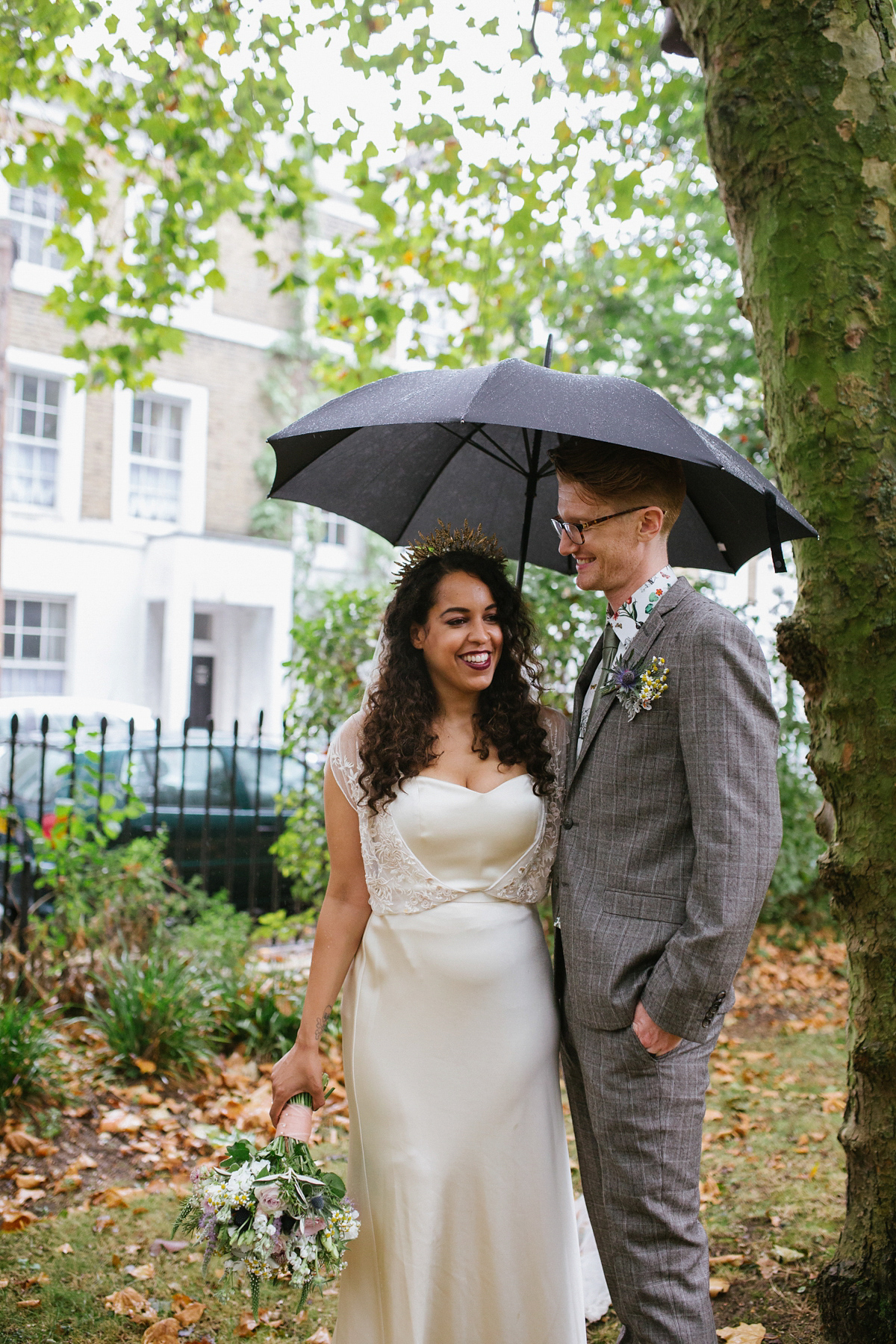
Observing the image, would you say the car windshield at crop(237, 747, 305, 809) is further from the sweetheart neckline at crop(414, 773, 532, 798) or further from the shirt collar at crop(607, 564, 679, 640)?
the shirt collar at crop(607, 564, 679, 640)

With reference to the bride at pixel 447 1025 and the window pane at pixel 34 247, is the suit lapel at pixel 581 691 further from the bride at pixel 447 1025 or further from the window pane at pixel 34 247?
the window pane at pixel 34 247

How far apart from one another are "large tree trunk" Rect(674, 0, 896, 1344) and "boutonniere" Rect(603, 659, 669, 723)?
598 mm

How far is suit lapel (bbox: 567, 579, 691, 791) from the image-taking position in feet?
7.77

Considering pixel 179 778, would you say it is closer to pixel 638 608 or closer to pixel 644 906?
pixel 638 608

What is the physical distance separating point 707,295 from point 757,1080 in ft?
22.6

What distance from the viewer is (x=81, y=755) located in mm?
7359

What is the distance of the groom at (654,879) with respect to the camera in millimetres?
2096

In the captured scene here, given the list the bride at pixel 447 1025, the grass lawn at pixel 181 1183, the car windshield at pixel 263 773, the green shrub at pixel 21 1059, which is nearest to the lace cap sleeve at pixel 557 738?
the bride at pixel 447 1025

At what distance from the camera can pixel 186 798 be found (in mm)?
8117

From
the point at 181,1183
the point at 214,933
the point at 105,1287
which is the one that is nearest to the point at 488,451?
the point at 105,1287

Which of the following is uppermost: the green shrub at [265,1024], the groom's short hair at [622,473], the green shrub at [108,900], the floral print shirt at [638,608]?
the groom's short hair at [622,473]

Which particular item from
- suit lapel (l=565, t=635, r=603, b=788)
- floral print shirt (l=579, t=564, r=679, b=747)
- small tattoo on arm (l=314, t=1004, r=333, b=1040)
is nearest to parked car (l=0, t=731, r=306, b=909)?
small tattoo on arm (l=314, t=1004, r=333, b=1040)

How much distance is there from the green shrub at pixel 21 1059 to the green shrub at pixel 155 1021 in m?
0.40

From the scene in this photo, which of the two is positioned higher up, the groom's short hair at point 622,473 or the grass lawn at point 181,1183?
the groom's short hair at point 622,473
